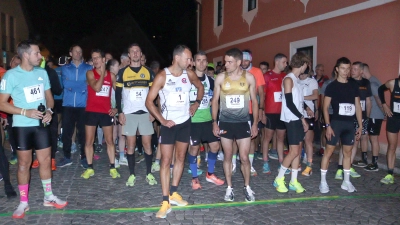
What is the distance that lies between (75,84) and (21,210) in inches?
117

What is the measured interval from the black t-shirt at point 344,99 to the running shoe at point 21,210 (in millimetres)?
4769

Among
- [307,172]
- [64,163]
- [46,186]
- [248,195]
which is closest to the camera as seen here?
[46,186]

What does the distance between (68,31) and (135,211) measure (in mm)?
37722

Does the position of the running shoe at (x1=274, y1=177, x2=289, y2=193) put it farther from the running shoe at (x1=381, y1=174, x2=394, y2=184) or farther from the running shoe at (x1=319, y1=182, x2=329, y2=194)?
the running shoe at (x1=381, y1=174, x2=394, y2=184)

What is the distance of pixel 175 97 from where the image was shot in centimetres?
498

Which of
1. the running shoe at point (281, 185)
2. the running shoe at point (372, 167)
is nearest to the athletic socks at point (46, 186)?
the running shoe at point (281, 185)

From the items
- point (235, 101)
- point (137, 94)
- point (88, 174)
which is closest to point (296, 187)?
point (235, 101)

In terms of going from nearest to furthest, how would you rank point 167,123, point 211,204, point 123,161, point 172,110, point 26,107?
point 26,107 < point 167,123 < point 172,110 < point 211,204 < point 123,161

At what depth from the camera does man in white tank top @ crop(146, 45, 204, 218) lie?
4.88 meters

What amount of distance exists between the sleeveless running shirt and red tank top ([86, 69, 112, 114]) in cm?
235

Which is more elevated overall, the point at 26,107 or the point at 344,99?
the point at 344,99

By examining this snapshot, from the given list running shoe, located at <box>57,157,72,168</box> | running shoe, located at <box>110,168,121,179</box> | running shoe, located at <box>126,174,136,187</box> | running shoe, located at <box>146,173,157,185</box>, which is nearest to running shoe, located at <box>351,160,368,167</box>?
running shoe, located at <box>146,173,157,185</box>

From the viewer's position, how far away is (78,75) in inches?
281

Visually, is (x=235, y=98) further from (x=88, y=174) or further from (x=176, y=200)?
(x=88, y=174)
